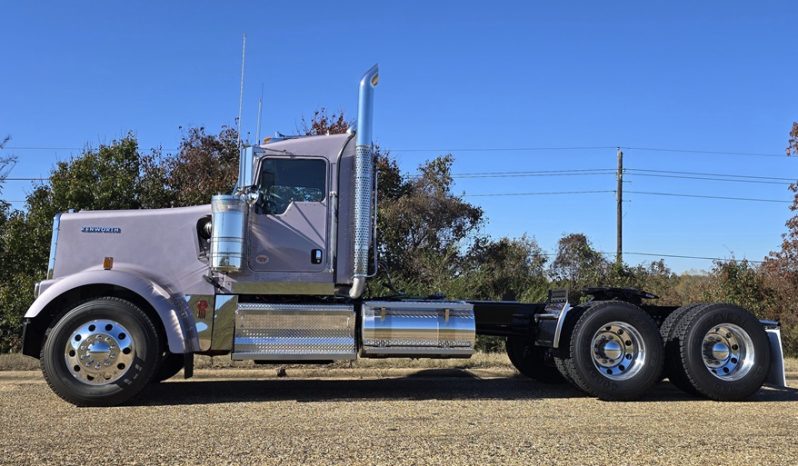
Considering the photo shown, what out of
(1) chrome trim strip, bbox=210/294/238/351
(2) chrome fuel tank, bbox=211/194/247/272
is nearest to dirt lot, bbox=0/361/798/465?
(1) chrome trim strip, bbox=210/294/238/351

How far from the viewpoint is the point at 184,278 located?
725cm

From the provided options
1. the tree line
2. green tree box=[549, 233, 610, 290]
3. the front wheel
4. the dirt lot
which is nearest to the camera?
the dirt lot

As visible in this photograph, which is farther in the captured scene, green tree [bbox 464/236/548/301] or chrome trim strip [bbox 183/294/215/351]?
green tree [bbox 464/236/548/301]

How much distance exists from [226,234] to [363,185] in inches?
62.3

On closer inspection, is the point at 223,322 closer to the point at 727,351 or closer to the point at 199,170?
the point at 727,351

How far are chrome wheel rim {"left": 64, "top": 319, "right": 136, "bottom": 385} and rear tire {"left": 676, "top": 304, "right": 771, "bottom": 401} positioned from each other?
5970 millimetres

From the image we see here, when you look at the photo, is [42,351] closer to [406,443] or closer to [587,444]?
[406,443]

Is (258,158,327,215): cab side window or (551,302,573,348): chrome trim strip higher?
(258,158,327,215): cab side window

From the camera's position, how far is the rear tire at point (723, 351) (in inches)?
290

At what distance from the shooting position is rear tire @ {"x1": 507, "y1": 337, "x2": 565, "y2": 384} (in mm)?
8898

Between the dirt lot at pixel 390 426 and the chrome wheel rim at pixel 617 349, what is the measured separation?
16.7 inches

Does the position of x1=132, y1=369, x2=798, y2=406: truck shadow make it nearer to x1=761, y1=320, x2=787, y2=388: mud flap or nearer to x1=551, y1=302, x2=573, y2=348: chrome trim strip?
x1=761, y1=320, x2=787, y2=388: mud flap

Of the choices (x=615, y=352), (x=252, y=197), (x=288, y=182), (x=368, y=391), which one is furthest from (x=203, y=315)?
(x=615, y=352)

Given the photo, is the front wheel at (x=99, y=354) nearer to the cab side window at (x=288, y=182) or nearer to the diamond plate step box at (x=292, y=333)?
the diamond plate step box at (x=292, y=333)
